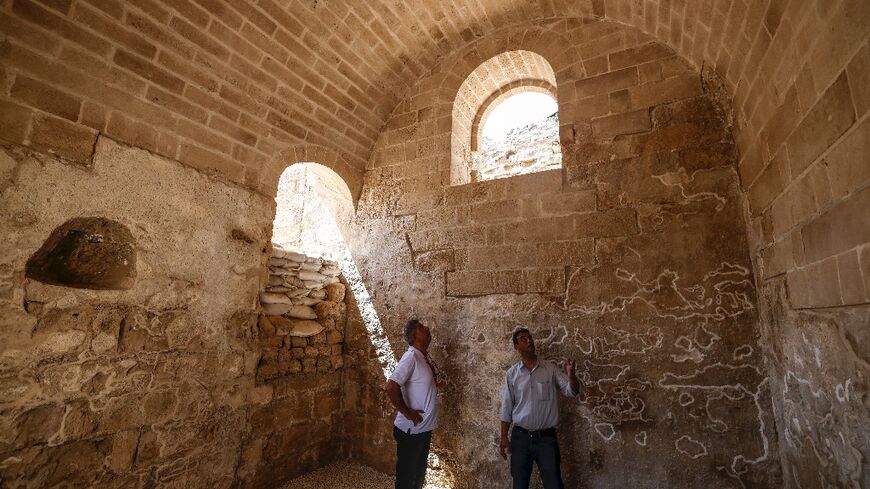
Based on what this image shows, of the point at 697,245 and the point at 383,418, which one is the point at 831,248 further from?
the point at 383,418

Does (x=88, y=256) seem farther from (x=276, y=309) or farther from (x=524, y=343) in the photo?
(x=524, y=343)

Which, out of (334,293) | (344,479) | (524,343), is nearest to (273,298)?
(334,293)

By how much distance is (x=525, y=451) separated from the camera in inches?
114

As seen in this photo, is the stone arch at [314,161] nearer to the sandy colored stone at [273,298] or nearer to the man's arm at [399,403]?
the sandy colored stone at [273,298]

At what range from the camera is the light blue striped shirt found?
9.48ft

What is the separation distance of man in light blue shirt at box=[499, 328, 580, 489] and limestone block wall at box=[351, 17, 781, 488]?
33 centimetres

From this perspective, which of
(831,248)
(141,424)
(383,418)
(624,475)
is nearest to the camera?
(831,248)

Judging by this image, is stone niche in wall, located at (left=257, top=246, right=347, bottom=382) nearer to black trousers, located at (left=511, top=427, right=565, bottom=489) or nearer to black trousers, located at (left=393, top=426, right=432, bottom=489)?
black trousers, located at (left=393, top=426, right=432, bottom=489)

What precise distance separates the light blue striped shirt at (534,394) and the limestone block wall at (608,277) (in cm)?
30

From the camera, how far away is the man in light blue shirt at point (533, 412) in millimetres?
2828

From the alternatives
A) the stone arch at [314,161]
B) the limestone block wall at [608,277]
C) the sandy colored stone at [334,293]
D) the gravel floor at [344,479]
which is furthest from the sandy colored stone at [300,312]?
the gravel floor at [344,479]

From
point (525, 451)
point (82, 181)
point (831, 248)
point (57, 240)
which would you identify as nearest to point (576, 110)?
point (831, 248)

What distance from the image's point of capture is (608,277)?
3244mm

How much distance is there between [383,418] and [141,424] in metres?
2.04
